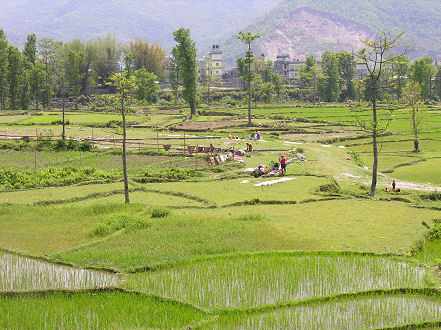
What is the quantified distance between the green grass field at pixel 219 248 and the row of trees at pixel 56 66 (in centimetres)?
4173

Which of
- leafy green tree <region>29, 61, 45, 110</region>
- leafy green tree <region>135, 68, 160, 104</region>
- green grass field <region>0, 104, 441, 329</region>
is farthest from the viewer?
leafy green tree <region>135, 68, 160, 104</region>

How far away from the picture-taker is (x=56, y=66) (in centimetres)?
8956

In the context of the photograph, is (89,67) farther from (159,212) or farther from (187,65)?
(159,212)

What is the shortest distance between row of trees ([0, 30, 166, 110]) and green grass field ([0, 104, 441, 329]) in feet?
137

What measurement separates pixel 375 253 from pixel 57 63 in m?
81.8

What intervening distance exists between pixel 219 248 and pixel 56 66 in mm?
84229

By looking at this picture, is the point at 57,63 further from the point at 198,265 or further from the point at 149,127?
the point at 198,265

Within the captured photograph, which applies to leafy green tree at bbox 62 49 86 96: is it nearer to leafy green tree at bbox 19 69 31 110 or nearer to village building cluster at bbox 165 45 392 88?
leafy green tree at bbox 19 69 31 110

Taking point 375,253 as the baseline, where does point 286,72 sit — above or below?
above

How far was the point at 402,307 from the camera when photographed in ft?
33.8

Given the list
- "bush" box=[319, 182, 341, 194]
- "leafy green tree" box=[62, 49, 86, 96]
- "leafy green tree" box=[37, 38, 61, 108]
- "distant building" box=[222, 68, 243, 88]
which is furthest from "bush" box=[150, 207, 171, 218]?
"distant building" box=[222, 68, 243, 88]

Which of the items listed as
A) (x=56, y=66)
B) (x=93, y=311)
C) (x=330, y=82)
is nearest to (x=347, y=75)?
(x=330, y=82)

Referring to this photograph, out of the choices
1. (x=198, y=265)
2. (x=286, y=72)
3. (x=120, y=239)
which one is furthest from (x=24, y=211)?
(x=286, y=72)

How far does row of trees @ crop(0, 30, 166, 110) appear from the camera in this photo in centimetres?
6969
